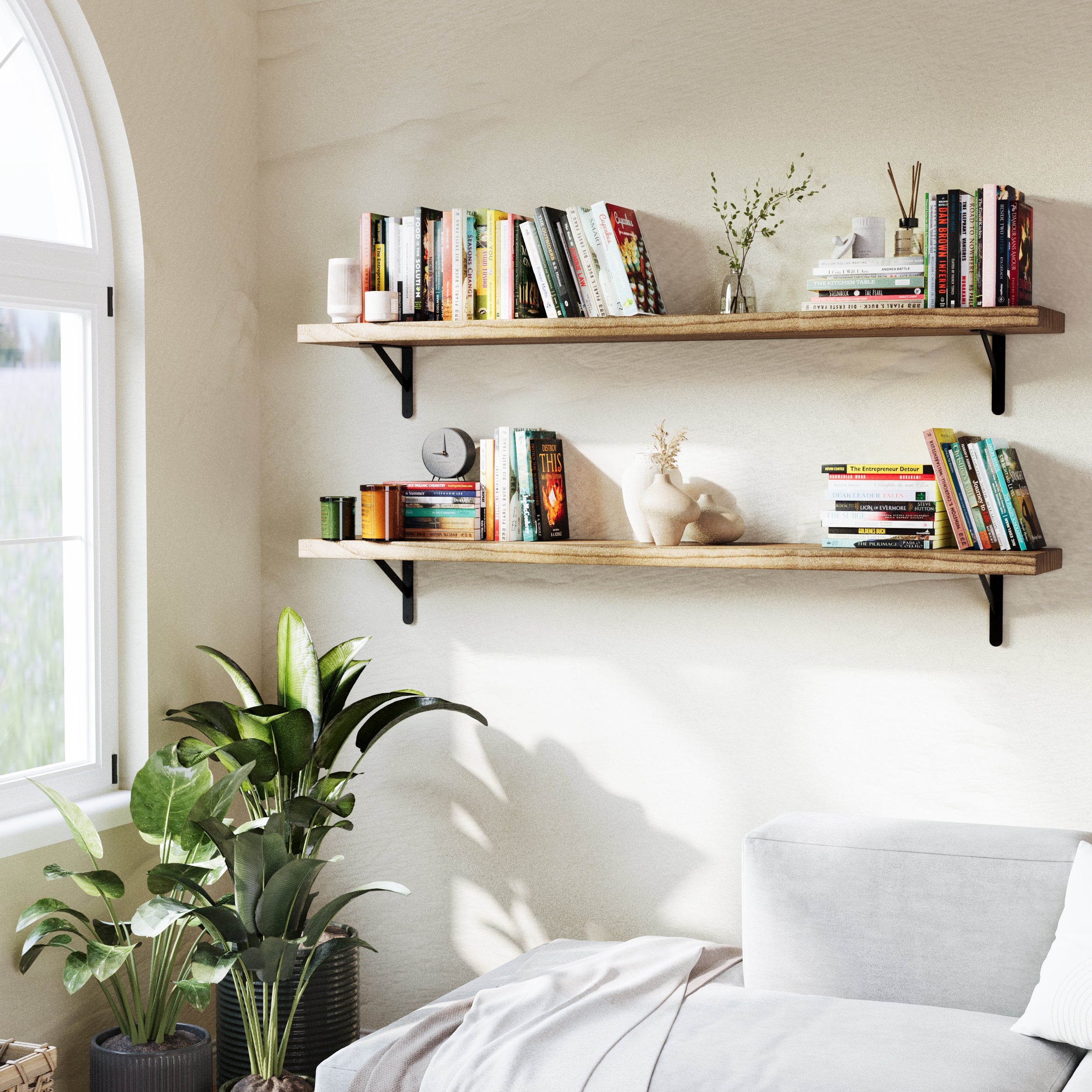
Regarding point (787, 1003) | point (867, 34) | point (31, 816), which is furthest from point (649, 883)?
point (867, 34)

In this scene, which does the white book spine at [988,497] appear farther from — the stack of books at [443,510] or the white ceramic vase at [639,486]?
the stack of books at [443,510]

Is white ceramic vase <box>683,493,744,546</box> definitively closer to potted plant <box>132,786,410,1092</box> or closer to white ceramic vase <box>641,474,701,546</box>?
white ceramic vase <box>641,474,701,546</box>

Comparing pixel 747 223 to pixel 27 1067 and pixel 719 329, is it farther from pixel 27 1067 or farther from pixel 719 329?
pixel 27 1067

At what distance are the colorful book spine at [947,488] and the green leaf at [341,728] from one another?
1.21 m

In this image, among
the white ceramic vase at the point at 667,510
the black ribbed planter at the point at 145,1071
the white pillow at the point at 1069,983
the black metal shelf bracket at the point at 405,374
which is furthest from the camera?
the black metal shelf bracket at the point at 405,374

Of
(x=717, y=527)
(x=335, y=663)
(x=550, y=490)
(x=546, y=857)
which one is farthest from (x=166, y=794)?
(x=717, y=527)

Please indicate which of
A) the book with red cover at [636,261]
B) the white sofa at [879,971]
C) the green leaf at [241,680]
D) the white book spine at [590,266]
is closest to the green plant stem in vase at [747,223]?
the book with red cover at [636,261]

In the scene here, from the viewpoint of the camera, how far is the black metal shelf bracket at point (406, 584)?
3.17m

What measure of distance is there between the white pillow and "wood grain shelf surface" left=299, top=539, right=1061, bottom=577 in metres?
0.58

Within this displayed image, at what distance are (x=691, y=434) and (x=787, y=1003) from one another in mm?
1230

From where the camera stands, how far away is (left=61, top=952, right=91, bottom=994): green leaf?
2490 millimetres

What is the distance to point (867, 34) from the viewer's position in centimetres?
274

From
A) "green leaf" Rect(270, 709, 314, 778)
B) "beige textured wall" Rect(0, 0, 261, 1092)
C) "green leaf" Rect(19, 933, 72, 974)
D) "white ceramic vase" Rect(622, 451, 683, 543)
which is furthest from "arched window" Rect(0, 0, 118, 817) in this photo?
"white ceramic vase" Rect(622, 451, 683, 543)

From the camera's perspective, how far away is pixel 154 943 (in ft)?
9.08
